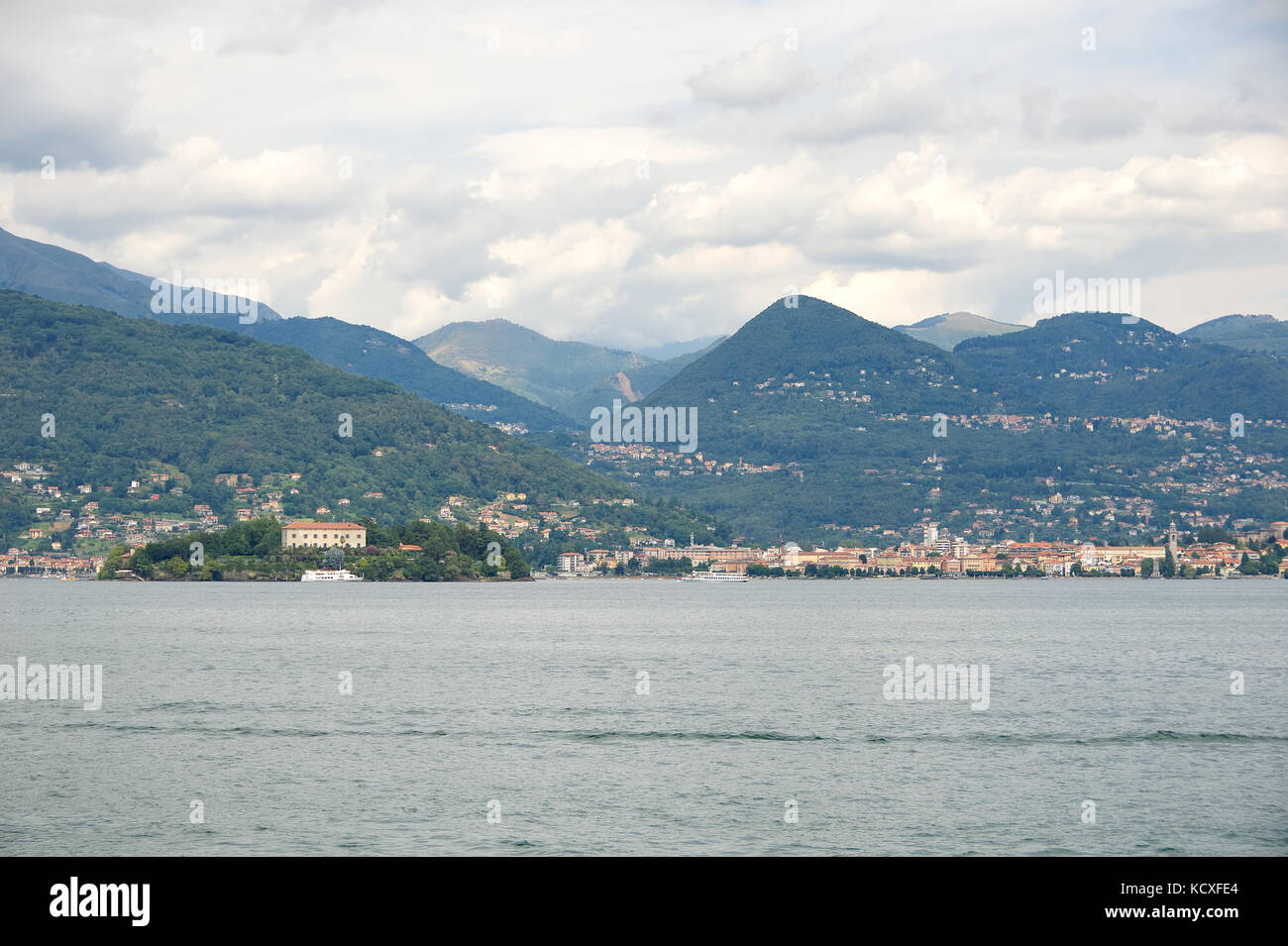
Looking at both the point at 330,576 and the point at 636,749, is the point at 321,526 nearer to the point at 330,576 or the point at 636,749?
the point at 330,576

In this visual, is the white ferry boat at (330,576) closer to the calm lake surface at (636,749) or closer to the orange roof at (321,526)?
the orange roof at (321,526)

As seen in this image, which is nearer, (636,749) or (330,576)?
(636,749)

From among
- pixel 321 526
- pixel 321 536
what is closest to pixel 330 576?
pixel 321 536

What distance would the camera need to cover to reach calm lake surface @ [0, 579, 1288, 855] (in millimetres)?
25672

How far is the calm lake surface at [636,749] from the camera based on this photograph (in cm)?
2567

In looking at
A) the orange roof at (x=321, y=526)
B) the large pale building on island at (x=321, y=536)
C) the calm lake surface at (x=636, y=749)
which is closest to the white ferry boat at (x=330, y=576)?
the large pale building on island at (x=321, y=536)

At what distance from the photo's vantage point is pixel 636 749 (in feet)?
117

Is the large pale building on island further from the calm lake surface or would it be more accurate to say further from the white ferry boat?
the calm lake surface

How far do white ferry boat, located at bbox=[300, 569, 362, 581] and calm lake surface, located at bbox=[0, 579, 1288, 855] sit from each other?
291 ft

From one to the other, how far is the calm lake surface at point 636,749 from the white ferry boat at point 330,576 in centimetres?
8863

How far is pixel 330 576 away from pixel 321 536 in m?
9.93
